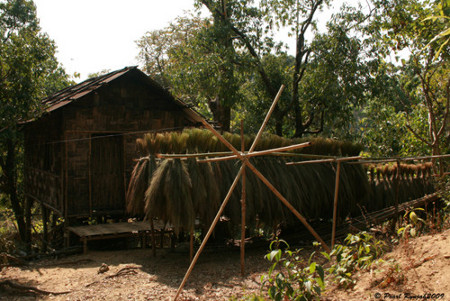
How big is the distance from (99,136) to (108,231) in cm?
219

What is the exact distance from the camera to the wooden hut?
977cm

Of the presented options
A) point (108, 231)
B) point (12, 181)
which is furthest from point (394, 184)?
point (12, 181)

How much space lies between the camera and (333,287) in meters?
4.79

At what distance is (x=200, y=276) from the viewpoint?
650 cm

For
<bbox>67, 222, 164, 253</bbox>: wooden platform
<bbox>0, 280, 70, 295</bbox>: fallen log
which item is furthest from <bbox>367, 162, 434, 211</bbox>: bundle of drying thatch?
<bbox>0, 280, 70, 295</bbox>: fallen log

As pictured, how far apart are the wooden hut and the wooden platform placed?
1.80 ft

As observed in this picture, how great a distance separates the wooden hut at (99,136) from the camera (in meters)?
9.77

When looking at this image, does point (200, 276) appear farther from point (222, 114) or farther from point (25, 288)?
point (222, 114)

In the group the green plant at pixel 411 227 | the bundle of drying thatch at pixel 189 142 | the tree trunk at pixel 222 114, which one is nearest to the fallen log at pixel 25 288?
the bundle of drying thatch at pixel 189 142

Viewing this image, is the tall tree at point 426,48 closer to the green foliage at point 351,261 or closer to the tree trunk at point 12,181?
the green foliage at point 351,261

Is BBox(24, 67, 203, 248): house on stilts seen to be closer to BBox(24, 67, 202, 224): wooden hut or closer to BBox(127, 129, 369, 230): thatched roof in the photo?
BBox(24, 67, 202, 224): wooden hut

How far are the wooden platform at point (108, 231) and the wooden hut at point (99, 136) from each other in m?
0.55

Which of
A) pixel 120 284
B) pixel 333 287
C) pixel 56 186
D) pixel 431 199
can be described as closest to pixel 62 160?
pixel 56 186

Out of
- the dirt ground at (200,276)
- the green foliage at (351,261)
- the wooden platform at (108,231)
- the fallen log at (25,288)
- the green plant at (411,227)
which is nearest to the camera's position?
the dirt ground at (200,276)
